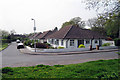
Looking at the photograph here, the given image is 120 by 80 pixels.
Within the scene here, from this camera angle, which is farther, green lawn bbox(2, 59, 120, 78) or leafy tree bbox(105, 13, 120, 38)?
leafy tree bbox(105, 13, 120, 38)

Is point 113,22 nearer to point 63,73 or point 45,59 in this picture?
point 45,59

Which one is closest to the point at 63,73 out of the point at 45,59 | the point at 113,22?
the point at 45,59

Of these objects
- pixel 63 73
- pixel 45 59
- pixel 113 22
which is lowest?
pixel 45 59

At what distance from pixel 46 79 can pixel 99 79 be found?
2677 millimetres

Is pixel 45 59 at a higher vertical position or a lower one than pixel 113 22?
lower

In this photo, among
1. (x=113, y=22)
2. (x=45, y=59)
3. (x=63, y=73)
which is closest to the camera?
(x=63, y=73)

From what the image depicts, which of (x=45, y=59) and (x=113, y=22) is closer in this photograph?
(x=45, y=59)

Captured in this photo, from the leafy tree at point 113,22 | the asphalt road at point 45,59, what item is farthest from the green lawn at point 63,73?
the leafy tree at point 113,22

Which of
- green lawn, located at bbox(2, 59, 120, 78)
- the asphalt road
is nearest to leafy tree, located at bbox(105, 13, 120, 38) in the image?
the asphalt road

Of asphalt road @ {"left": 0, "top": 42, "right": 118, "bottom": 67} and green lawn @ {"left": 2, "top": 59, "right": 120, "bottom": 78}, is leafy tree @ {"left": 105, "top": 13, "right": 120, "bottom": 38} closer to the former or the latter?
asphalt road @ {"left": 0, "top": 42, "right": 118, "bottom": 67}

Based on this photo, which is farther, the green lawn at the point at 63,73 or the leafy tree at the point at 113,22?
the leafy tree at the point at 113,22

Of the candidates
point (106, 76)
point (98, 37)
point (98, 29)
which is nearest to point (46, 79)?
point (106, 76)

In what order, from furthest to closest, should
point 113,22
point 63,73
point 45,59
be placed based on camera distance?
point 113,22
point 45,59
point 63,73

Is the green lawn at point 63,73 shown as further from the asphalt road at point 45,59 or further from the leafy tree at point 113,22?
the leafy tree at point 113,22
